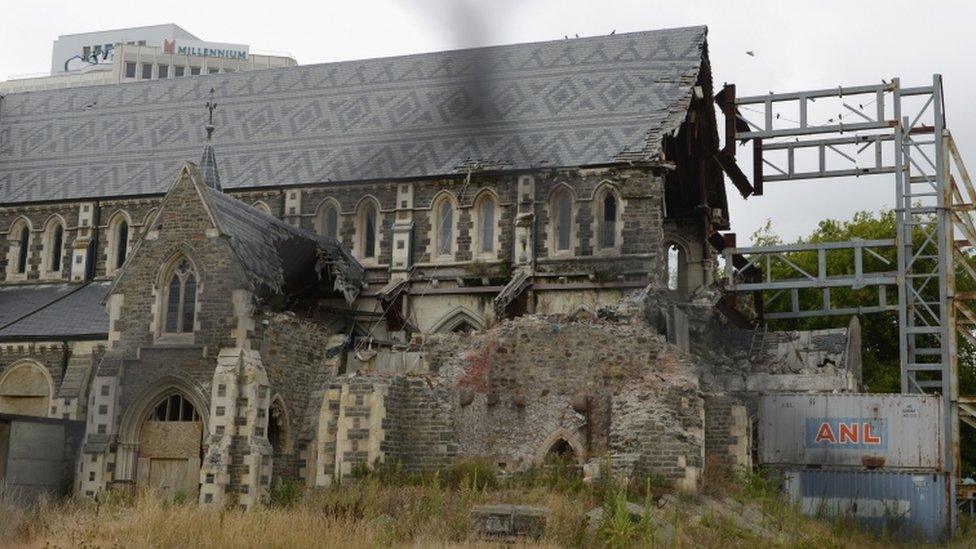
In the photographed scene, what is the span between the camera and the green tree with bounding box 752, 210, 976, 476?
1809 inches

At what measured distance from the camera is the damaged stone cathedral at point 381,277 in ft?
91.0

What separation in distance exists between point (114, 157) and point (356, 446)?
692 inches

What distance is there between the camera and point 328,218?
37875mm

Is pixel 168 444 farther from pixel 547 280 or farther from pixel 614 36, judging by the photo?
pixel 614 36

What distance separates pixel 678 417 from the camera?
25891mm

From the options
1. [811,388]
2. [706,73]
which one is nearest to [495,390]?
[811,388]

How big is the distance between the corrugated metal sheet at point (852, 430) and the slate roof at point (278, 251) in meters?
11.2

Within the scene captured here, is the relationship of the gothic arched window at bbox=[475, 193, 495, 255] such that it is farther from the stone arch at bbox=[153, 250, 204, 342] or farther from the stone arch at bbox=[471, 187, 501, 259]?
the stone arch at bbox=[153, 250, 204, 342]

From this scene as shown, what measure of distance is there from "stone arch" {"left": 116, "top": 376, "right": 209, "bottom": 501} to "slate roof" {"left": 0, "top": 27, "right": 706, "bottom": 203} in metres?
9.37

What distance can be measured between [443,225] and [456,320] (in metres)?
2.90

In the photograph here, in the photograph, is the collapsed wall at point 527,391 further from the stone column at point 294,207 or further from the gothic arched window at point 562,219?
the stone column at point 294,207

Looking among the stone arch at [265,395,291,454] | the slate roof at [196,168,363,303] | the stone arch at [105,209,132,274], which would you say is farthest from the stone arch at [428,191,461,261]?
the stone arch at [105,209,132,274]

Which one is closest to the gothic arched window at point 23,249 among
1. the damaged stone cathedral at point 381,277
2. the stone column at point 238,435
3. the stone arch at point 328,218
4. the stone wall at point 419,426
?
the damaged stone cathedral at point 381,277

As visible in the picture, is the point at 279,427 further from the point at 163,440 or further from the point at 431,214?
the point at 431,214
